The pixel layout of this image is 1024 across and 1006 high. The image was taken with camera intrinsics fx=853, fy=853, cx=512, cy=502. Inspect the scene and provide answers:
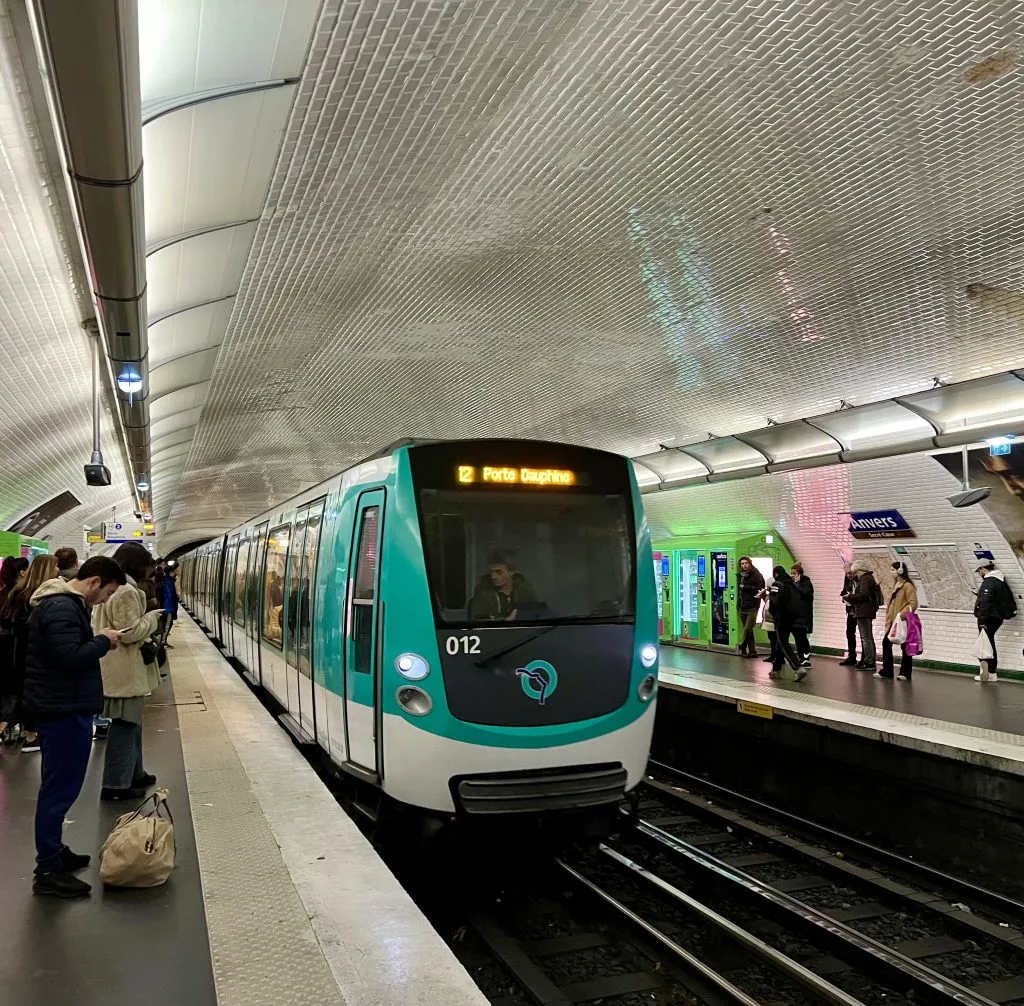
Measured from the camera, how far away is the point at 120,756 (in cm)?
588

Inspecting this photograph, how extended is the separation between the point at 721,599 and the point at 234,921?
1374 cm

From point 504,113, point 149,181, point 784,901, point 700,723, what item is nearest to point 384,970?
point 784,901

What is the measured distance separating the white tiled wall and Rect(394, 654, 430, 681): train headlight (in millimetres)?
8596

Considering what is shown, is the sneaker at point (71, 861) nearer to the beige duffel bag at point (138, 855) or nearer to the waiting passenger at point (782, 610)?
the beige duffel bag at point (138, 855)

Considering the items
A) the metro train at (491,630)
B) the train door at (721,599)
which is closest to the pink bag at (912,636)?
the train door at (721,599)

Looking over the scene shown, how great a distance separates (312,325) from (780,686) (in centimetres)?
728

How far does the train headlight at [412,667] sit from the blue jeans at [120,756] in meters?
2.09

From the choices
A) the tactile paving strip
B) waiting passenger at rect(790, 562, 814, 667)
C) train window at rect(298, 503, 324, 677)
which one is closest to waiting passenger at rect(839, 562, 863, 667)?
waiting passenger at rect(790, 562, 814, 667)

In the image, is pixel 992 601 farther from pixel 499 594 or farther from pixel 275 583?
pixel 275 583

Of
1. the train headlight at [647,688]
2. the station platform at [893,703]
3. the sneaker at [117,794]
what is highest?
the train headlight at [647,688]

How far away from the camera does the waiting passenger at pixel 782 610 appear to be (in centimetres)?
1226

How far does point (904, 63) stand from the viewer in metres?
4.77

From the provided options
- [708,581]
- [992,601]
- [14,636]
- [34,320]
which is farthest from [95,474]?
[992,601]

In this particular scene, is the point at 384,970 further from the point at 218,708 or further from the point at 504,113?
the point at 218,708
